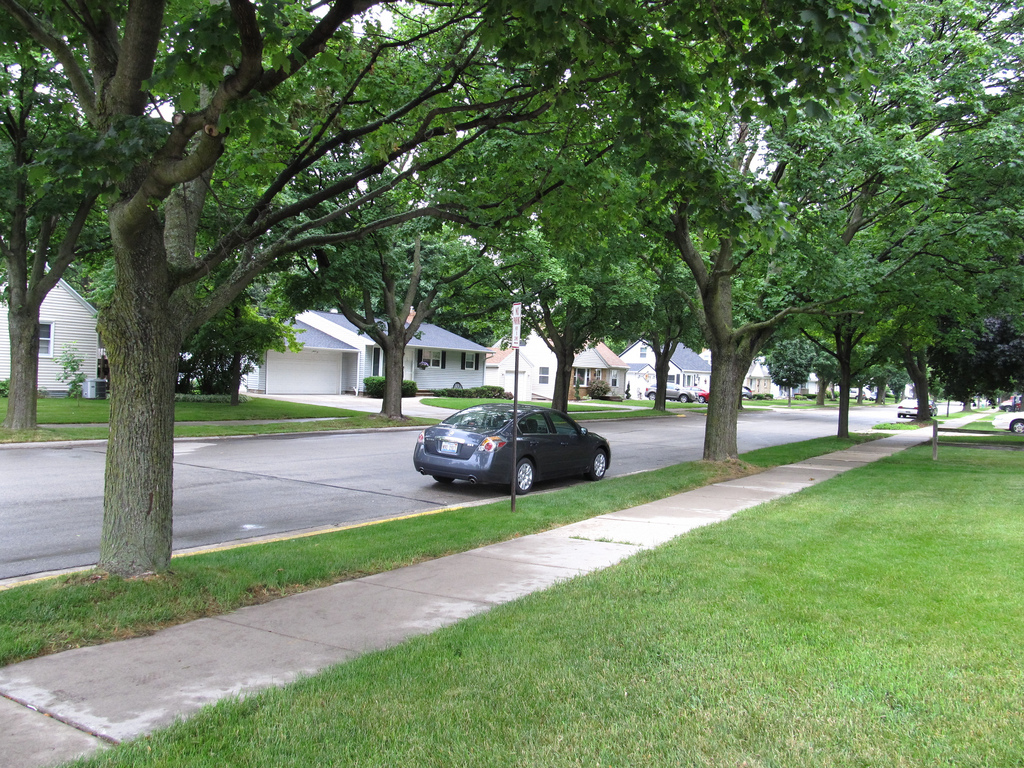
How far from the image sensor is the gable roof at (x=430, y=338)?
44.3 meters

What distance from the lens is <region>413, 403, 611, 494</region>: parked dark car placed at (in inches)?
448

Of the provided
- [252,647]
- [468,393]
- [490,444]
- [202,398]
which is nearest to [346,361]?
[468,393]

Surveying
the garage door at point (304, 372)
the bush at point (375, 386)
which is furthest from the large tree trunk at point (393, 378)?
the bush at point (375, 386)

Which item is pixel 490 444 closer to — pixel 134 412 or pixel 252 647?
pixel 134 412

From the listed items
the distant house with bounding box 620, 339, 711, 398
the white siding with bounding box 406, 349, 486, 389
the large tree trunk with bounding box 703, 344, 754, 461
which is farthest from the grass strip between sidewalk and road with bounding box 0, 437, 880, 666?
the distant house with bounding box 620, 339, 711, 398

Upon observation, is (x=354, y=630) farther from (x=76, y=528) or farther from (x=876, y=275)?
(x=876, y=275)

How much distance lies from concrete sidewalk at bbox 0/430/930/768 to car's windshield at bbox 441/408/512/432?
12.1 ft

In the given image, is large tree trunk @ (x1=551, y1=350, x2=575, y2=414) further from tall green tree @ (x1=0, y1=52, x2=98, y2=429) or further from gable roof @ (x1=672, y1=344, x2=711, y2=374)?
gable roof @ (x1=672, y1=344, x2=711, y2=374)

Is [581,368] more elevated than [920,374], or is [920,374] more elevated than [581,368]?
[581,368]

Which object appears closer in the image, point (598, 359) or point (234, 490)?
point (234, 490)

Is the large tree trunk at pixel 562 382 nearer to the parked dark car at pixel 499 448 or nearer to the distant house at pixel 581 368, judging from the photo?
the parked dark car at pixel 499 448

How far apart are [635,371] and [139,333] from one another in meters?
70.5

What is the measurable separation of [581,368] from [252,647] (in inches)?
2200

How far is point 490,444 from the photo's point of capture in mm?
11391
